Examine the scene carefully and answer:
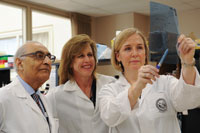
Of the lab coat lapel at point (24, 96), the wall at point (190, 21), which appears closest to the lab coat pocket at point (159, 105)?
the lab coat lapel at point (24, 96)

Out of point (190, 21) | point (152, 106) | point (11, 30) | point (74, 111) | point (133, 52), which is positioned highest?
point (190, 21)

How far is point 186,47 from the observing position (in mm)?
1112

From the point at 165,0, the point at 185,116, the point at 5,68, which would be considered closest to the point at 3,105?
the point at 185,116

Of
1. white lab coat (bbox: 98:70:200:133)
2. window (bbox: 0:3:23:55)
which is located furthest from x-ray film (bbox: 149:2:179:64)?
window (bbox: 0:3:23:55)

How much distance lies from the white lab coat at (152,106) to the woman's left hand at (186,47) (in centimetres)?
13

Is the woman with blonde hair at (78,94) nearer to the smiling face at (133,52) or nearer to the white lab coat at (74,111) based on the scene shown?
the white lab coat at (74,111)

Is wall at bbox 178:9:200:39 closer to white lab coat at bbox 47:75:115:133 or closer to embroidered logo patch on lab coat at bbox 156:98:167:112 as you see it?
white lab coat at bbox 47:75:115:133

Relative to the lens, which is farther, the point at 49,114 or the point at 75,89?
the point at 75,89

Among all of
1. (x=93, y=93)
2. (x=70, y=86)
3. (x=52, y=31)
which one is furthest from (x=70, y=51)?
(x=52, y=31)

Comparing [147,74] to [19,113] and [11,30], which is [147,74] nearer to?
[19,113]

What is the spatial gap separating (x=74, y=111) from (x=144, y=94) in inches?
25.4

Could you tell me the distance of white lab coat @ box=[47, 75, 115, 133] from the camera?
1.85 meters

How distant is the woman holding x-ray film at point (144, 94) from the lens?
1.16m

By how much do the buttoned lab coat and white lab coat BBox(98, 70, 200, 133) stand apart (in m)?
0.42
